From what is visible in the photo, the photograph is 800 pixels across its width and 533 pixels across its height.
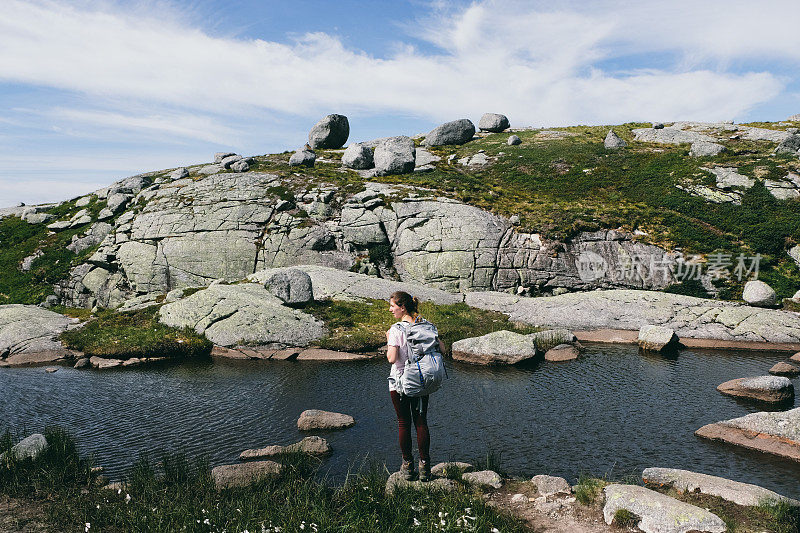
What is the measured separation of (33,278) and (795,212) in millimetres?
77139

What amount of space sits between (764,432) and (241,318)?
25254 mm

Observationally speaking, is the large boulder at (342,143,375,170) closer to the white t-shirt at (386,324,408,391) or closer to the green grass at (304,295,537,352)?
the green grass at (304,295,537,352)

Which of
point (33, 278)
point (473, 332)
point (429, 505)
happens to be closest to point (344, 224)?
point (473, 332)

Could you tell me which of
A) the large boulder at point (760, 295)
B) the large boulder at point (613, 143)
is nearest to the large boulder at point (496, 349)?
the large boulder at point (760, 295)

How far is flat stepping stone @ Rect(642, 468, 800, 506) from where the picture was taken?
9.69 m

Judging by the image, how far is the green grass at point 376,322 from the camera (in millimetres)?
28188

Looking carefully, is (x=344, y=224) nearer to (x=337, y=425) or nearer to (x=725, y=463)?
(x=337, y=425)

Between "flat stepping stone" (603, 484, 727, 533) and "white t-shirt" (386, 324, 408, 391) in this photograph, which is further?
"white t-shirt" (386, 324, 408, 391)

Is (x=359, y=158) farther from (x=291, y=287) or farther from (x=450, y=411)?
(x=450, y=411)

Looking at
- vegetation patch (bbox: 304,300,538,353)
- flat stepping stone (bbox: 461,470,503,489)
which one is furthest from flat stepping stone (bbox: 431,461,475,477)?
vegetation patch (bbox: 304,300,538,353)

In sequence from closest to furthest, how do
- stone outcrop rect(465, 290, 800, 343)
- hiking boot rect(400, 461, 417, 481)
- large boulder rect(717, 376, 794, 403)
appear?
hiking boot rect(400, 461, 417, 481), large boulder rect(717, 376, 794, 403), stone outcrop rect(465, 290, 800, 343)

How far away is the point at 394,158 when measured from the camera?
65500mm

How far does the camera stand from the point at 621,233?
45.2m

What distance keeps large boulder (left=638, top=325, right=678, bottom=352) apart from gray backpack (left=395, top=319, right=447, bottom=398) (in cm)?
2162
